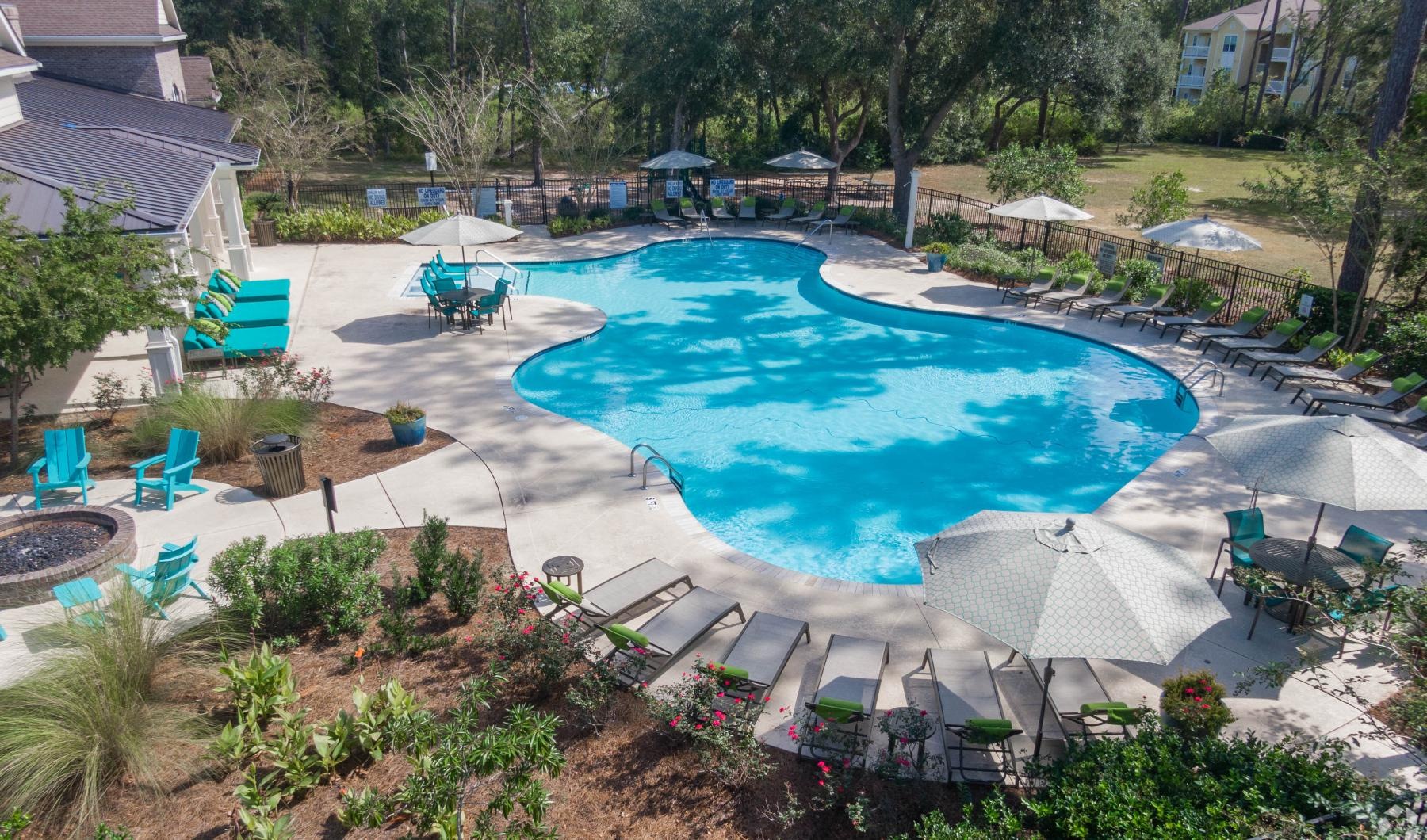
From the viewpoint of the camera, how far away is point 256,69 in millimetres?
33781

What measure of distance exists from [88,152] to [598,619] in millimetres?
13515

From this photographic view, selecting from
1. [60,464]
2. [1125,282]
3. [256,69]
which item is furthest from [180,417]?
[256,69]

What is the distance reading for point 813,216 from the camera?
91.5 feet

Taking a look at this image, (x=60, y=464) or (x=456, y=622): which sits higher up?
(x=60, y=464)

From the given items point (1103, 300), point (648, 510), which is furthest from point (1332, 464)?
point (1103, 300)

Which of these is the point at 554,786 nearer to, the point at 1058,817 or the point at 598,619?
the point at 598,619

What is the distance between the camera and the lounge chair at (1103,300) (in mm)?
18703

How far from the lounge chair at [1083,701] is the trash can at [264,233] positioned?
932 inches

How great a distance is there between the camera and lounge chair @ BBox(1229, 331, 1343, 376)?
14.9 metres

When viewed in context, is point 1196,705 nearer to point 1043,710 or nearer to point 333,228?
point 1043,710

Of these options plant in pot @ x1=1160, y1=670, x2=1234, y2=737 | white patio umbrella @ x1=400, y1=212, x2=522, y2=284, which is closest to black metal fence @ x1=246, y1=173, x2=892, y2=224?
white patio umbrella @ x1=400, y1=212, x2=522, y2=284

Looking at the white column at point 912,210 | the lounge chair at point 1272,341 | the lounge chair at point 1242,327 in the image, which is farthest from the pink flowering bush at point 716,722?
the white column at point 912,210

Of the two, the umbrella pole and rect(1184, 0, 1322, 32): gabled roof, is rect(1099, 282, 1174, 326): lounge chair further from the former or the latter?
rect(1184, 0, 1322, 32): gabled roof

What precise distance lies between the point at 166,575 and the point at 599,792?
4801mm
